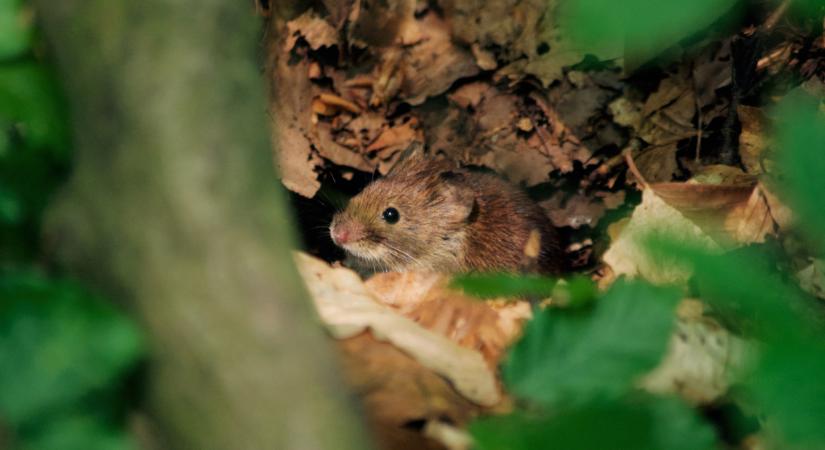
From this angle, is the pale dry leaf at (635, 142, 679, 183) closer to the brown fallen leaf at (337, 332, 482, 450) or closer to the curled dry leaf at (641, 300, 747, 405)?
the curled dry leaf at (641, 300, 747, 405)

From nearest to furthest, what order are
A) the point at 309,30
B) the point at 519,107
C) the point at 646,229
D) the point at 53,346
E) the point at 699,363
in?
1. the point at 53,346
2. the point at 699,363
3. the point at 646,229
4. the point at 309,30
5. the point at 519,107

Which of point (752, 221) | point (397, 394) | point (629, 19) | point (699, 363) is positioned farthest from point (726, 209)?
point (629, 19)

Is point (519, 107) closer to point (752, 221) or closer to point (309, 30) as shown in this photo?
point (309, 30)

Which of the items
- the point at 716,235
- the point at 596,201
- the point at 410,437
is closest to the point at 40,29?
the point at 410,437

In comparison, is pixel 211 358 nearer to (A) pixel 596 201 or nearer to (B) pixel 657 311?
(B) pixel 657 311

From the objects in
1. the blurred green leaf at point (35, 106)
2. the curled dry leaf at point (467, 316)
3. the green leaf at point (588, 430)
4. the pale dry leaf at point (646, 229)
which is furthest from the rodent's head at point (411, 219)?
the green leaf at point (588, 430)

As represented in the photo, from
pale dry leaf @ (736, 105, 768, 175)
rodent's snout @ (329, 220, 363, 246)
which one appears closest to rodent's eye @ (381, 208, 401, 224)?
rodent's snout @ (329, 220, 363, 246)

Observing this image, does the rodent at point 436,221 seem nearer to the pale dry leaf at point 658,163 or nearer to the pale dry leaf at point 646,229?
the pale dry leaf at point 658,163

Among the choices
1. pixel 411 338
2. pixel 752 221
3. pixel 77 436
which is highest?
pixel 77 436
